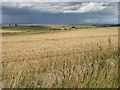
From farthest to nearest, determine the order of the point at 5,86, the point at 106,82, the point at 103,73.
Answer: the point at 103,73 → the point at 106,82 → the point at 5,86

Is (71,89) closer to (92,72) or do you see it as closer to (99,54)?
(92,72)

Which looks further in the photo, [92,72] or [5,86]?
[92,72]

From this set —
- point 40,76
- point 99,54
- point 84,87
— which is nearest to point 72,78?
point 84,87

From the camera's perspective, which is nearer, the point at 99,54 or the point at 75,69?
the point at 75,69

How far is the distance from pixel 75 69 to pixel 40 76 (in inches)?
23.0

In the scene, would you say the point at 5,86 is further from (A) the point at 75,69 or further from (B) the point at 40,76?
(A) the point at 75,69

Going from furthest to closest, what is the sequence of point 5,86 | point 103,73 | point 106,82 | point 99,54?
point 99,54 → point 103,73 → point 106,82 → point 5,86

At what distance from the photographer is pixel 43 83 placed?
480 centimetres

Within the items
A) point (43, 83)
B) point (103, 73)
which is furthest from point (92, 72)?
point (43, 83)

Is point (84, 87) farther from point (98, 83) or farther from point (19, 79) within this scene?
point (19, 79)

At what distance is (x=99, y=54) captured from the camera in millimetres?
8836

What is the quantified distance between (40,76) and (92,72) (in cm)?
86

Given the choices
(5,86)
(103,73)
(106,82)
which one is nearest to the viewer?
(5,86)

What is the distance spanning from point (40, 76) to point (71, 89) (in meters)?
0.77
